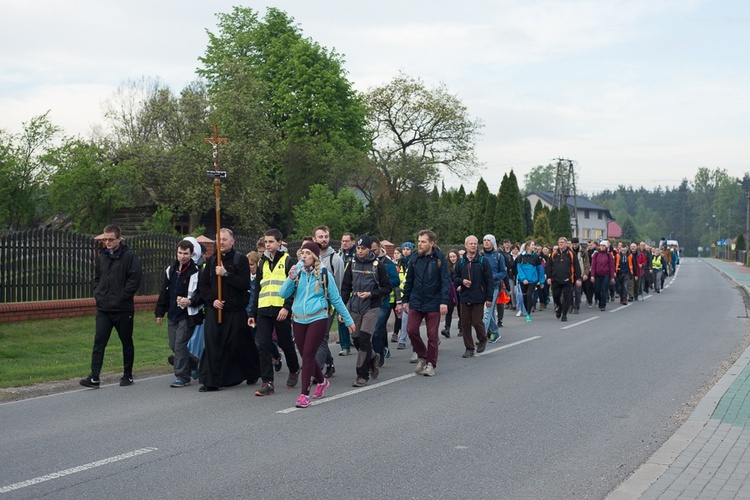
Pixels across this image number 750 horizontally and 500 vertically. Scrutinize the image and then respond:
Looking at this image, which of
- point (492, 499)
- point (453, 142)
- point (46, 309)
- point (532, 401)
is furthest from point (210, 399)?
point (453, 142)

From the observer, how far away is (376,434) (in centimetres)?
754

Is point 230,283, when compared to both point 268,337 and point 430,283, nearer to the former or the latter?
point 268,337

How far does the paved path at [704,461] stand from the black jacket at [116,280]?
6595 millimetres

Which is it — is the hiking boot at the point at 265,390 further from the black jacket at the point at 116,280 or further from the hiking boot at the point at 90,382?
the hiking boot at the point at 90,382

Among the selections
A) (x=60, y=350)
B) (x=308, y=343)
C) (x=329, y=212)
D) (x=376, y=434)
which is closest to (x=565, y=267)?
(x=60, y=350)

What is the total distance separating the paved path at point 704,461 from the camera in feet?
18.4

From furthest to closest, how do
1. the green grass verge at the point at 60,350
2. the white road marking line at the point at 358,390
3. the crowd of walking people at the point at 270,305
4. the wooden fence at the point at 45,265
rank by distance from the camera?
the wooden fence at the point at 45,265 → the green grass verge at the point at 60,350 → the crowd of walking people at the point at 270,305 → the white road marking line at the point at 358,390

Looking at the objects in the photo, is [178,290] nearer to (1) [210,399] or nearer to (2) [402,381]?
(1) [210,399]

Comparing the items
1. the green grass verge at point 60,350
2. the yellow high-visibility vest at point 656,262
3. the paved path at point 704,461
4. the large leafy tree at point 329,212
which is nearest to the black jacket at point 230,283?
the green grass verge at point 60,350

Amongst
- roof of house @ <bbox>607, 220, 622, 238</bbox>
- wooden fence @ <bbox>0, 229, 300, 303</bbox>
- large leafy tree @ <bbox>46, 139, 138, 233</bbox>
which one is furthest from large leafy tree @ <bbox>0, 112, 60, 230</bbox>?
A: roof of house @ <bbox>607, 220, 622, 238</bbox>

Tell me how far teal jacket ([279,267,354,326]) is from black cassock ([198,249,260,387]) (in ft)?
3.49

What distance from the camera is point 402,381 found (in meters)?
10.8

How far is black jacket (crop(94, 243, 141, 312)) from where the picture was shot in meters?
10.4

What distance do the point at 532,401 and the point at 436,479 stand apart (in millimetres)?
3450
